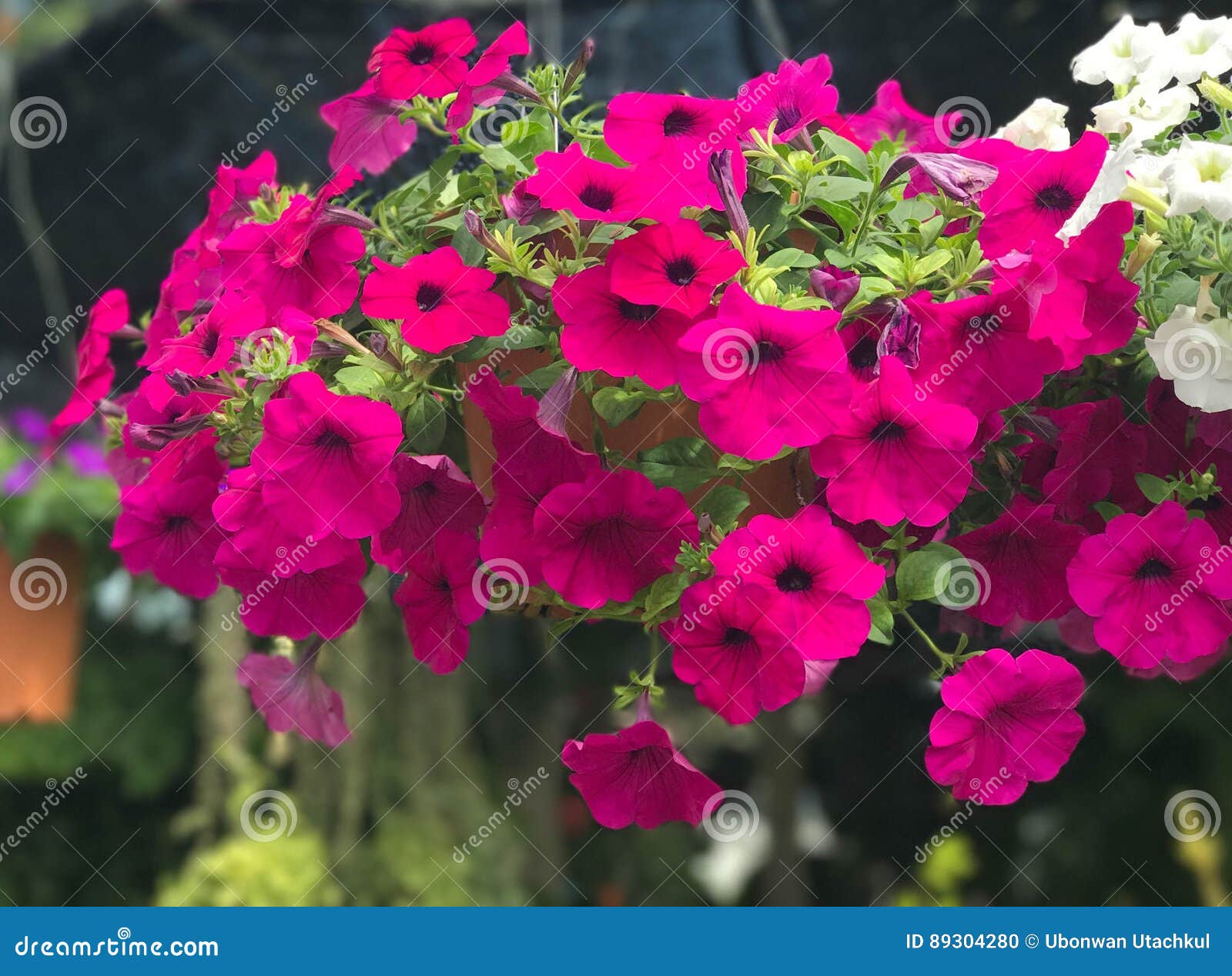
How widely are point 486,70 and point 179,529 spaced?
357mm

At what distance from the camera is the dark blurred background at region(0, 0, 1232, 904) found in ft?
4.85

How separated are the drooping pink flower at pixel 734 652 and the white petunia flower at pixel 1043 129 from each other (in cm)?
39

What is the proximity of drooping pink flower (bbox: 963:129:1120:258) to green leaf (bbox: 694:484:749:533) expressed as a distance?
0.19 m

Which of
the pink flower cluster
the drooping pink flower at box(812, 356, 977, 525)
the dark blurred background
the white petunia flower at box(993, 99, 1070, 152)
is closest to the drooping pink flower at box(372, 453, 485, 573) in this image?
the pink flower cluster

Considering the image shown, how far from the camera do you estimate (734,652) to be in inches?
25.1

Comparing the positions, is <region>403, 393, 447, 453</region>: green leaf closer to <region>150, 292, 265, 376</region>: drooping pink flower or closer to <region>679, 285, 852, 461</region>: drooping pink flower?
<region>150, 292, 265, 376</region>: drooping pink flower

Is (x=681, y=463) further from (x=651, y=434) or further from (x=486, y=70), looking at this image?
(x=486, y=70)

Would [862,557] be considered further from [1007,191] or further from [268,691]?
[268,691]

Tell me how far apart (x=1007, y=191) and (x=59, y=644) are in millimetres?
1427

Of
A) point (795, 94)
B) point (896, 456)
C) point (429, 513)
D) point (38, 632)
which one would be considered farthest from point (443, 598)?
point (38, 632)

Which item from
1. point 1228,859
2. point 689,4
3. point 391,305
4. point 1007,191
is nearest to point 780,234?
point 1007,191

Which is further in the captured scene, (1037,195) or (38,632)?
(38,632)

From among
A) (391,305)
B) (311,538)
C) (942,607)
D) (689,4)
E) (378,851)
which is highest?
(689,4)

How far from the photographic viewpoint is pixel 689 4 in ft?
4.80
